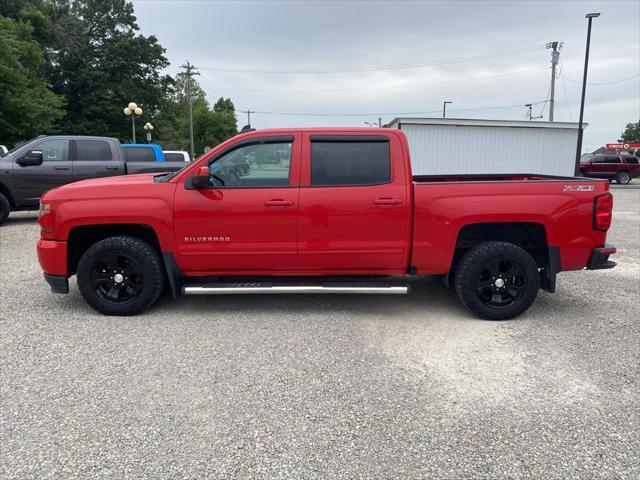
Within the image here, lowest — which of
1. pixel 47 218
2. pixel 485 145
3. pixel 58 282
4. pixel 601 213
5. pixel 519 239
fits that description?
pixel 58 282

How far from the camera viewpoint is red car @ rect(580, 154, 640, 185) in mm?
27453

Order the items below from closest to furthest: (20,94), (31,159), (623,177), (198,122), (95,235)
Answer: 1. (95,235)
2. (31,159)
3. (20,94)
4. (623,177)
5. (198,122)

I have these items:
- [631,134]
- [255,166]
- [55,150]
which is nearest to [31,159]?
[55,150]

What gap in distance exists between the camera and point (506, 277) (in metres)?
4.63

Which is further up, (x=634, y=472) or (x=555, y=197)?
(x=555, y=197)

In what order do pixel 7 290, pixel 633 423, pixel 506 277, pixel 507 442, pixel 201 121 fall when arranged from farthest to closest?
pixel 201 121 < pixel 7 290 < pixel 506 277 < pixel 633 423 < pixel 507 442

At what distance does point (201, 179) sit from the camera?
14.3 feet

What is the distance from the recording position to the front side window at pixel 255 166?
4.57 m

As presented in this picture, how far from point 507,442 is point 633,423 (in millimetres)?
879

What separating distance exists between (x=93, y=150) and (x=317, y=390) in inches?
372

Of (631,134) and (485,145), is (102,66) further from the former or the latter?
(631,134)

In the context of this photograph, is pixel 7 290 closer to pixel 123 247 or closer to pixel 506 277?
pixel 123 247

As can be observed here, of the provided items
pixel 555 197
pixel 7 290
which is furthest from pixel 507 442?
pixel 7 290

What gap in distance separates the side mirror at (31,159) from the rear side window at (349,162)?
777 cm
